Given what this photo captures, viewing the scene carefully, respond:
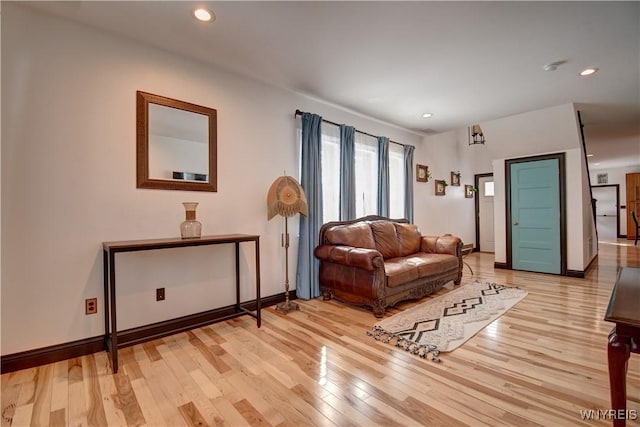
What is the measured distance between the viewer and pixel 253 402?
1595mm

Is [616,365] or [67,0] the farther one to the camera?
[67,0]

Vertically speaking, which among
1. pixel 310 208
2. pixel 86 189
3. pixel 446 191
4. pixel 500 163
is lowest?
pixel 310 208

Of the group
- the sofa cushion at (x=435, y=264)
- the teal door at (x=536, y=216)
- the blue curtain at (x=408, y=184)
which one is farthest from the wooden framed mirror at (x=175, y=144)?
the teal door at (x=536, y=216)

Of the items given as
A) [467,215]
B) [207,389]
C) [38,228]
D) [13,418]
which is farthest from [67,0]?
[467,215]

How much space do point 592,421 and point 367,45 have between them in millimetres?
2932

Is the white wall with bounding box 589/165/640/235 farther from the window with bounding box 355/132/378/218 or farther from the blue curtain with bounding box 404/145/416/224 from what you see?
the window with bounding box 355/132/378/218

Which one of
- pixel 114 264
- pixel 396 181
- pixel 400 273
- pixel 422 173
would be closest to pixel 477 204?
pixel 422 173

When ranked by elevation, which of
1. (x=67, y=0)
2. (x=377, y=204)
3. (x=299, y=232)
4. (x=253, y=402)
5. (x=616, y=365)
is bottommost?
(x=253, y=402)

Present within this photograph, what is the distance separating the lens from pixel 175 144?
2.63 m

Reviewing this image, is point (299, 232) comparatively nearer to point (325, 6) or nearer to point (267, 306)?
point (267, 306)

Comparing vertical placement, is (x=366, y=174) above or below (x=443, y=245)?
above

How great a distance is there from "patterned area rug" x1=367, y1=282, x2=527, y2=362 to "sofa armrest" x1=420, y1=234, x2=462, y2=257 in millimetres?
558

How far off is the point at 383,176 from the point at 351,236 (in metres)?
1.42

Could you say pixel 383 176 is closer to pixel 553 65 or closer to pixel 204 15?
pixel 553 65
